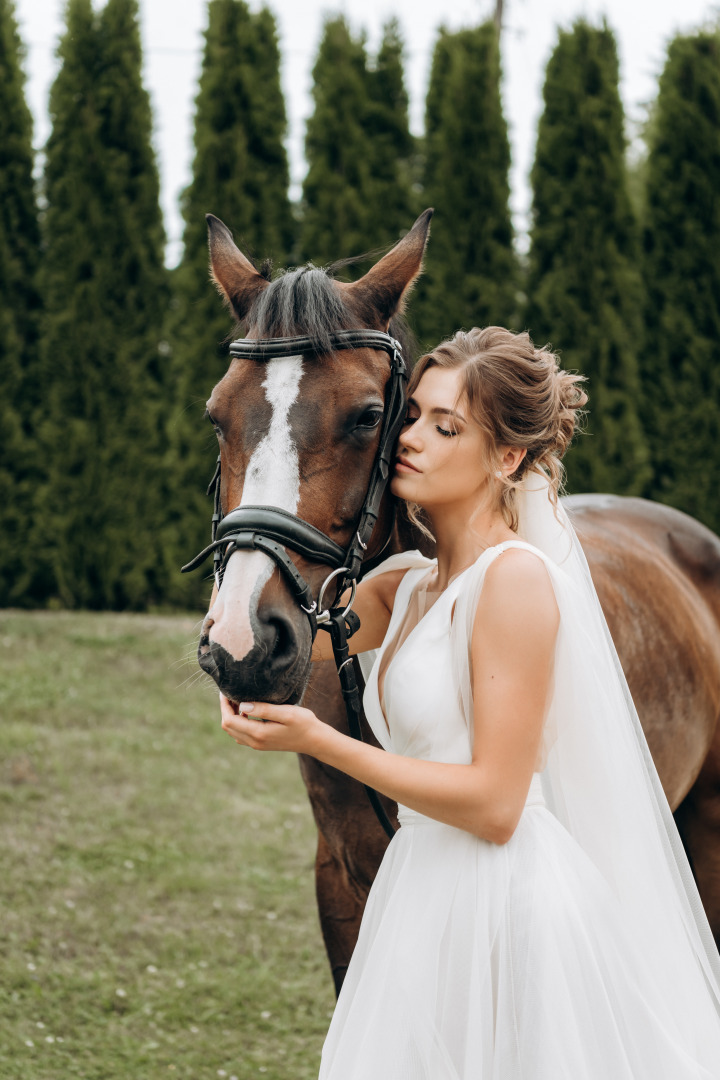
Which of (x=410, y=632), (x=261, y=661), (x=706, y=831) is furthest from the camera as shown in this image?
(x=706, y=831)

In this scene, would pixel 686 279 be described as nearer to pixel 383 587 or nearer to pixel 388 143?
pixel 388 143

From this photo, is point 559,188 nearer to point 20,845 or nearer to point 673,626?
point 673,626

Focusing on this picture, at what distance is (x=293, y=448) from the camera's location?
1.78 metres

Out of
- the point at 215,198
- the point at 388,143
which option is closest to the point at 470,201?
the point at 388,143

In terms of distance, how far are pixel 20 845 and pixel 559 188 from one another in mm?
6849

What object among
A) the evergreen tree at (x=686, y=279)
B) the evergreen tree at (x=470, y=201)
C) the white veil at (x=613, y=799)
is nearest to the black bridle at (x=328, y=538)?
the white veil at (x=613, y=799)

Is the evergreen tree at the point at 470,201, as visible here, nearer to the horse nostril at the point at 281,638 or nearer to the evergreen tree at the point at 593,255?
the evergreen tree at the point at 593,255

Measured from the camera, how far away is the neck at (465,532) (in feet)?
6.06

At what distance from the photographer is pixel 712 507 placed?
8.30 m

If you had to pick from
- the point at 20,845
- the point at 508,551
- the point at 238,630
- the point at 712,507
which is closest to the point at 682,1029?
the point at 508,551

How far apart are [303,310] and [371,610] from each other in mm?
692

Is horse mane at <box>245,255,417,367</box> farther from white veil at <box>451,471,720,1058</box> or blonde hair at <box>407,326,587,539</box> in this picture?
white veil at <box>451,471,720,1058</box>

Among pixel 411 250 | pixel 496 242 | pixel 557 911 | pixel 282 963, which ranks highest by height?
pixel 496 242

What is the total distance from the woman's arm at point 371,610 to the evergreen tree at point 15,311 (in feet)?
21.9
